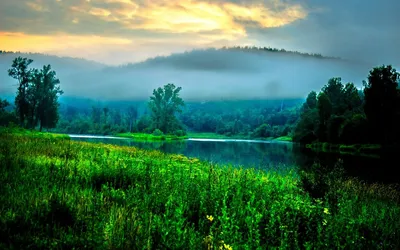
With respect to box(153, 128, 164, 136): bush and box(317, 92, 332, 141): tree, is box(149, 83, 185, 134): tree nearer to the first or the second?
box(153, 128, 164, 136): bush

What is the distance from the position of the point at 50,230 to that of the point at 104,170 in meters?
7.48

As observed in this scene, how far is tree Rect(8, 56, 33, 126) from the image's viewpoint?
8706 centimetres

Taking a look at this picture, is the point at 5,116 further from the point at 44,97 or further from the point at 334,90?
the point at 334,90

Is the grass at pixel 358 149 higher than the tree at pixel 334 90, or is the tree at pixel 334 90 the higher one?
the tree at pixel 334 90

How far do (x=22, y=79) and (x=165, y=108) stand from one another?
6974cm

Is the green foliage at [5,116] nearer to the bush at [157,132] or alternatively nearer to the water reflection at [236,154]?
the water reflection at [236,154]

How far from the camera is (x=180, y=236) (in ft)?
26.3

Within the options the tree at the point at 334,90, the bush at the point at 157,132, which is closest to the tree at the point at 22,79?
the bush at the point at 157,132

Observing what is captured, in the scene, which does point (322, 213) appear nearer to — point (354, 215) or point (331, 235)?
point (331, 235)

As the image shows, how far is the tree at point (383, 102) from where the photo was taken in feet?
241

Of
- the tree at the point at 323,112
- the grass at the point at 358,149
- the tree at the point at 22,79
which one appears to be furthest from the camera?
the tree at the point at 323,112

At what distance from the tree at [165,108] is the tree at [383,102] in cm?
8733

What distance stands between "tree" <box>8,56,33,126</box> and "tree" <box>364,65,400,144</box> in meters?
76.3

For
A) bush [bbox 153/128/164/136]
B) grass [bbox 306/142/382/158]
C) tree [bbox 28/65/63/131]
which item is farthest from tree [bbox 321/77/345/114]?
tree [bbox 28/65/63/131]
